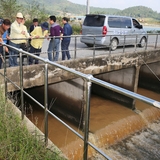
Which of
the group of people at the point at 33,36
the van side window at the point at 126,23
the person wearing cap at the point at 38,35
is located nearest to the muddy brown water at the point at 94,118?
the group of people at the point at 33,36

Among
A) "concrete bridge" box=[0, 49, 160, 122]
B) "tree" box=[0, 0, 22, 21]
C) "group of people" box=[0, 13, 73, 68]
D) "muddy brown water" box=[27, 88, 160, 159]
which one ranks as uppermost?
"tree" box=[0, 0, 22, 21]

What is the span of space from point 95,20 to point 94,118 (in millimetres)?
5526

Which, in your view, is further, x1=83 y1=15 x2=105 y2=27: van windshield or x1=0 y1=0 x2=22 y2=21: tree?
x1=0 y1=0 x2=22 y2=21: tree

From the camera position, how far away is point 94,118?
9102mm

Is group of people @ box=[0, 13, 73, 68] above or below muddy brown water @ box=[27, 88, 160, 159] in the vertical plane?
above

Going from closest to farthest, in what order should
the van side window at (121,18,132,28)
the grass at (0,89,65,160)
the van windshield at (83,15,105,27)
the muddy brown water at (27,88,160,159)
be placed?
the grass at (0,89,65,160), the muddy brown water at (27,88,160,159), the van windshield at (83,15,105,27), the van side window at (121,18,132,28)

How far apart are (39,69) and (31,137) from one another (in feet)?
12.4

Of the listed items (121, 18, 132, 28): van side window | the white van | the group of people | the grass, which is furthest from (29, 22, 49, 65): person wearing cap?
(121, 18, 132, 28): van side window

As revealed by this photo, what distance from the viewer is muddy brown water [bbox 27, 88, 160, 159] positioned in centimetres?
727

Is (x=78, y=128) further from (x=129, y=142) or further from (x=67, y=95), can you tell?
(x=129, y=142)

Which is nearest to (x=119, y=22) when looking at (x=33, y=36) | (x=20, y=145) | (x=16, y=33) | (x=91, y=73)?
(x=91, y=73)

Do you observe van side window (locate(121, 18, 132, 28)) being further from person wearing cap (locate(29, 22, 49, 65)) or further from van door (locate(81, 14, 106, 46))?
person wearing cap (locate(29, 22, 49, 65))

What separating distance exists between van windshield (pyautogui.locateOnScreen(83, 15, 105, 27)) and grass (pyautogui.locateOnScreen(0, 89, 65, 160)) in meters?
9.48

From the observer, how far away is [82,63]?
7844 mm
